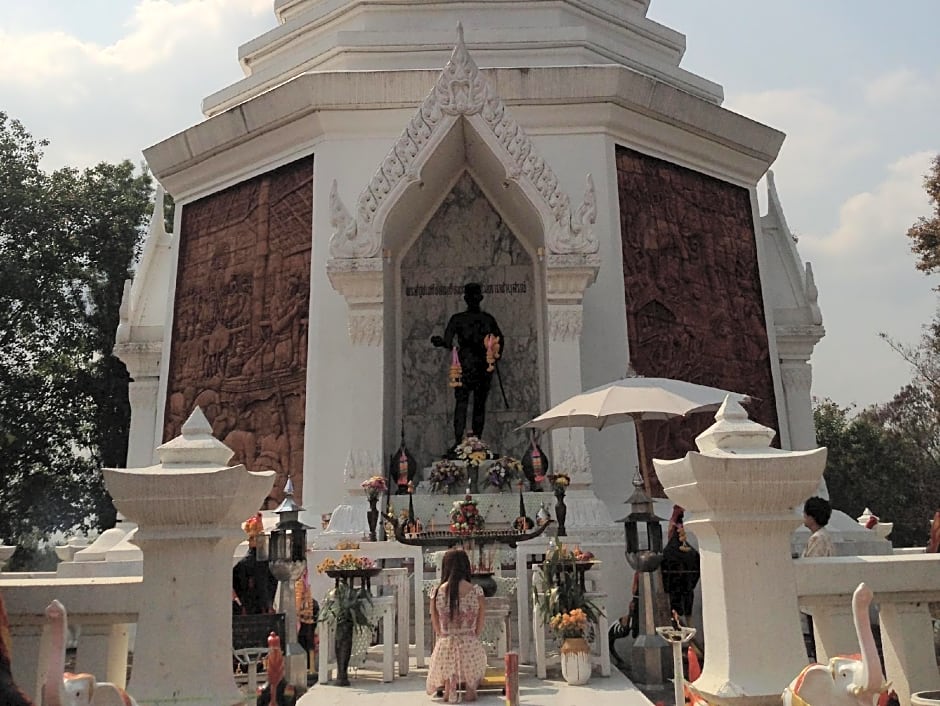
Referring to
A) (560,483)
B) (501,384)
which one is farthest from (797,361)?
(560,483)

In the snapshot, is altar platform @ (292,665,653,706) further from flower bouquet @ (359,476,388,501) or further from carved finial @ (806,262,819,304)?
carved finial @ (806,262,819,304)

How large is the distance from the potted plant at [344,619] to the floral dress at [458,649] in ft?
2.53

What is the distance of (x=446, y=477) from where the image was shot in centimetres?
1013

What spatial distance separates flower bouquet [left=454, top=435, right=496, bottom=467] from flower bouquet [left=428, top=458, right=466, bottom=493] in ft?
0.54

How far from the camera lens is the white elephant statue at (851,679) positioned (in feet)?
10.5

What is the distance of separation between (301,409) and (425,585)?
435cm

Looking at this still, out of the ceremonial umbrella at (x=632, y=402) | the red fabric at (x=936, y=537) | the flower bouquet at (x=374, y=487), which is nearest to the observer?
the red fabric at (x=936, y=537)

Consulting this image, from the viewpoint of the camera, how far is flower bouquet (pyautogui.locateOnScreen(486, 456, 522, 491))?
9.88 m

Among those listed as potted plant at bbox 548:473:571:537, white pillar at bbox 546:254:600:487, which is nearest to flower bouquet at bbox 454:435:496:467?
white pillar at bbox 546:254:600:487

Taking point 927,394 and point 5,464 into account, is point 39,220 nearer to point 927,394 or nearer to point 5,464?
point 5,464

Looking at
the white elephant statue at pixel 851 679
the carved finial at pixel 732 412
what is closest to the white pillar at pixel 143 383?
the carved finial at pixel 732 412

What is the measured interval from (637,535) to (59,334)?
1724 centimetres

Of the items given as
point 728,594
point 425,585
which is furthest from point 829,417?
point 728,594

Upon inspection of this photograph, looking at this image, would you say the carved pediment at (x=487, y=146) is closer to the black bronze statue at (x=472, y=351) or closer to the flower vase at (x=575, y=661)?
the black bronze statue at (x=472, y=351)
